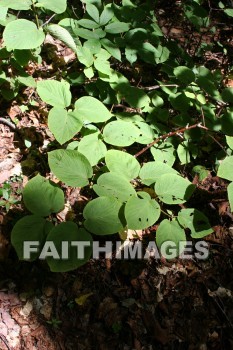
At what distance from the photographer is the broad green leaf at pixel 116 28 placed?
2.63 meters

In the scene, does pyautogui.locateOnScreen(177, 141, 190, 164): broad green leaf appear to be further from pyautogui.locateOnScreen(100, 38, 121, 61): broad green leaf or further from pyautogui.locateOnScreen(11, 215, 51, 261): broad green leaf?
pyautogui.locateOnScreen(11, 215, 51, 261): broad green leaf

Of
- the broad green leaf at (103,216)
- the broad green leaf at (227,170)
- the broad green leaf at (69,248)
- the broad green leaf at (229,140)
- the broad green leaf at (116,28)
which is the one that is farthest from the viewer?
the broad green leaf at (116,28)

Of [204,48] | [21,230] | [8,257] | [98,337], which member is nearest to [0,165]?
[8,257]

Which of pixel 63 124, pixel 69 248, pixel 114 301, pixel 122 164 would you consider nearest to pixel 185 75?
pixel 122 164

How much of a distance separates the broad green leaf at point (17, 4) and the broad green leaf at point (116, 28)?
0.65 metres

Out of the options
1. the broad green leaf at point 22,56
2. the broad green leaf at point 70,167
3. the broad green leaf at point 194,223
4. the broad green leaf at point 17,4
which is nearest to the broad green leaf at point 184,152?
the broad green leaf at point 194,223

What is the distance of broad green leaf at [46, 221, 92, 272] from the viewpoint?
1754 millimetres

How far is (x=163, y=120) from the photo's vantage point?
2.75m

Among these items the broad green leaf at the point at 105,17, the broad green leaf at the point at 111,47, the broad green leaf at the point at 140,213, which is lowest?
the broad green leaf at the point at 140,213

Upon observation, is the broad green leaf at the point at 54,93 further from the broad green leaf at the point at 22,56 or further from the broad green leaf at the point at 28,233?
the broad green leaf at the point at 28,233

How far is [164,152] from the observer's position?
2646 millimetres

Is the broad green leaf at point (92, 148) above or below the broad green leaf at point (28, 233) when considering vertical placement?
above

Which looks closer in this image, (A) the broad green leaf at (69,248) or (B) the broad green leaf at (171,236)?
(A) the broad green leaf at (69,248)

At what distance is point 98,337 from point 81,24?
7.51 ft
